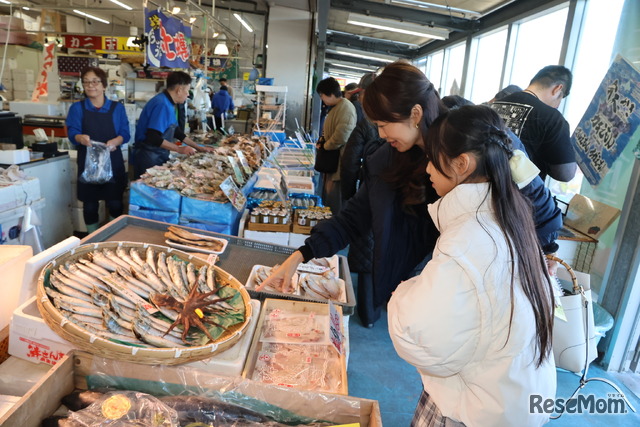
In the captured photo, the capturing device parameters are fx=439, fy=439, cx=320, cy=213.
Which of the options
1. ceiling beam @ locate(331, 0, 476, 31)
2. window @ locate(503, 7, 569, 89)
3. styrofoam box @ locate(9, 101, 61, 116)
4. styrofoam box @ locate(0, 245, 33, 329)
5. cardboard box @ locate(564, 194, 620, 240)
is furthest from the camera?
ceiling beam @ locate(331, 0, 476, 31)

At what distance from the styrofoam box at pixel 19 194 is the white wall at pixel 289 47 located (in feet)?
26.5

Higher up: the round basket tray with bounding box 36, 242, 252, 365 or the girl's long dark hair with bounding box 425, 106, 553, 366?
the girl's long dark hair with bounding box 425, 106, 553, 366

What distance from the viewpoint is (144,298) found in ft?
5.51

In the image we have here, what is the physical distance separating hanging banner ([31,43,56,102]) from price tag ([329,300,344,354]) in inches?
340

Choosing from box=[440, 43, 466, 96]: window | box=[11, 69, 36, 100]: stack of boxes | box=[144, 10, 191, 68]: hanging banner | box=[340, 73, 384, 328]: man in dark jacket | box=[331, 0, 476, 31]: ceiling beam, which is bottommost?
box=[340, 73, 384, 328]: man in dark jacket

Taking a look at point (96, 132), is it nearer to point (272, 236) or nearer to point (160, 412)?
point (272, 236)

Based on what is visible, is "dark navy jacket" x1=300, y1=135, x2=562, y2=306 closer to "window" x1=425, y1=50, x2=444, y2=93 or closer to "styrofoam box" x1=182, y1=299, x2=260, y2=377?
"styrofoam box" x1=182, y1=299, x2=260, y2=377

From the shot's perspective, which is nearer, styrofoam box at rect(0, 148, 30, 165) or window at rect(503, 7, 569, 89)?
styrofoam box at rect(0, 148, 30, 165)

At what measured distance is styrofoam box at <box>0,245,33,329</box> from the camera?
5.31 feet

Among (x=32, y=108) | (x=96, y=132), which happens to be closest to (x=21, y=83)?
(x=32, y=108)

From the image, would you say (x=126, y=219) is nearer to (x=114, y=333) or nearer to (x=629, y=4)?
(x=114, y=333)

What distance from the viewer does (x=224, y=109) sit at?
11.0 meters

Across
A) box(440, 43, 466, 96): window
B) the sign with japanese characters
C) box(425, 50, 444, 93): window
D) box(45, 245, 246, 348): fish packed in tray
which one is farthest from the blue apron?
box(425, 50, 444, 93): window

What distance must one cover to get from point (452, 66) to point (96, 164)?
10.0 meters
